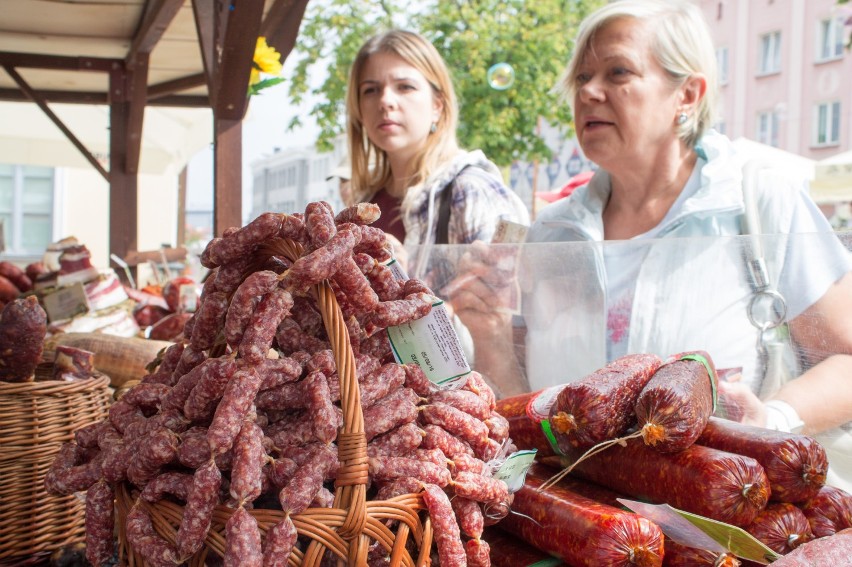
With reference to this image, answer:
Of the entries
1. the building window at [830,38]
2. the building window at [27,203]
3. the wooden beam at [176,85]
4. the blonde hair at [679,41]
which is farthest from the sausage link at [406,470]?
the building window at [830,38]

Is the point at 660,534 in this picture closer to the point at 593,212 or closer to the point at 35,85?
the point at 593,212

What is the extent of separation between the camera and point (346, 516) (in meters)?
1.06

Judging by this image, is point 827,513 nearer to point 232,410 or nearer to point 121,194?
point 232,410

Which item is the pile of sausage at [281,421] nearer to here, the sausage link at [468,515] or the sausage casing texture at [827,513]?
the sausage link at [468,515]

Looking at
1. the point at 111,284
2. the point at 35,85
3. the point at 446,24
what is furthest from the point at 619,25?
the point at 446,24

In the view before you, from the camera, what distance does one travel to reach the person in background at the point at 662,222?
167cm

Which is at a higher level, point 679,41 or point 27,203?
point 27,203

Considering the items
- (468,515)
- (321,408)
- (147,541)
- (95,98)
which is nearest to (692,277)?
(468,515)

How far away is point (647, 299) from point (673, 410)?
30.2 inches

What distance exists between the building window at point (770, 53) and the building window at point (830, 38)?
49.6 inches

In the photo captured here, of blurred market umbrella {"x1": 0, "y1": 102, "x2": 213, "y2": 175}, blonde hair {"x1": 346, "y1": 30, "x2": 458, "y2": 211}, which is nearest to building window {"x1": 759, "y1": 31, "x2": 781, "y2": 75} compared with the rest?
blurred market umbrella {"x1": 0, "y1": 102, "x2": 213, "y2": 175}

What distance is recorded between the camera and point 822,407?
159 cm

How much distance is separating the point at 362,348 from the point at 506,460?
32cm

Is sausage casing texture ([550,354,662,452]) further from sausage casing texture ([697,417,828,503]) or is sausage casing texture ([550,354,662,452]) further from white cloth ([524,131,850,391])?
white cloth ([524,131,850,391])
